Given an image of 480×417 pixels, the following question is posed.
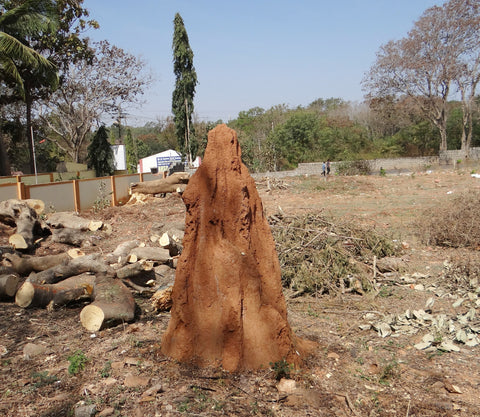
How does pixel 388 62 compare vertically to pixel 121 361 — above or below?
above

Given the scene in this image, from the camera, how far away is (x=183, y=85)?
33094 mm

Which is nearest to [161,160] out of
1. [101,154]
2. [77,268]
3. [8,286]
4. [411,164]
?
[101,154]

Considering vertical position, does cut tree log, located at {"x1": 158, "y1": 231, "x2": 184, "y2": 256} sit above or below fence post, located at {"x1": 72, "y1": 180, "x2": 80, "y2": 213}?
below

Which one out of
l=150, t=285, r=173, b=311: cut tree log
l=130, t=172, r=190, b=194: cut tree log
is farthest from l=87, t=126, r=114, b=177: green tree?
l=150, t=285, r=173, b=311: cut tree log

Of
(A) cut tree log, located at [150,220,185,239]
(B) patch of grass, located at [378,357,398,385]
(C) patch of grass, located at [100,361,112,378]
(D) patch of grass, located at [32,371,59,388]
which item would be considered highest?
(A) cut tree log, located at [150,220,185,239]

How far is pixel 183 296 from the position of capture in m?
3.72

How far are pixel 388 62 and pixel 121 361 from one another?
37.1 metres

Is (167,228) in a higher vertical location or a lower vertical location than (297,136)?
lower

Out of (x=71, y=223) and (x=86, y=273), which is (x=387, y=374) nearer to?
(x=86, y=273)

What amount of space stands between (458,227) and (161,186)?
479 inches

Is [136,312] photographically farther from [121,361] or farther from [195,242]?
[195,242]

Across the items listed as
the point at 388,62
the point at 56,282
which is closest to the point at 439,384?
the point at 56,282

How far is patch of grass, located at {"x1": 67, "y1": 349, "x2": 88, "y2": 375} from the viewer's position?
3629mm

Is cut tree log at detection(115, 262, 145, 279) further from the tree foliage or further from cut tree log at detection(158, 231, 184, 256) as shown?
the tree foliage
